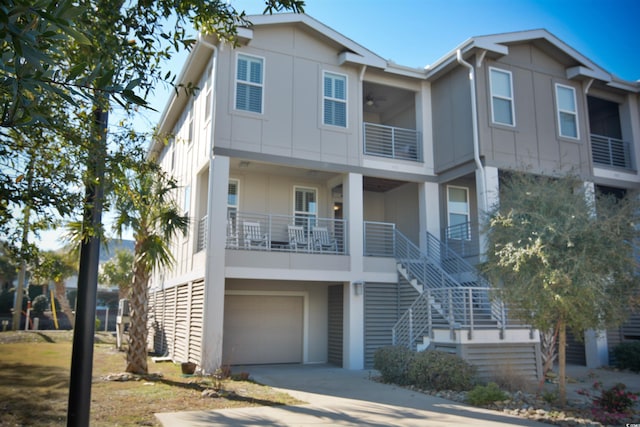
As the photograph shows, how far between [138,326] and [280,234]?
18.0 ft

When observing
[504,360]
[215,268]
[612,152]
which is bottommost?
[504,360]

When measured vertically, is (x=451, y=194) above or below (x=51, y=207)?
above

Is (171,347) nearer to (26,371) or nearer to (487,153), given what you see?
(26,371)

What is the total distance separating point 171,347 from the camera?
690 inches

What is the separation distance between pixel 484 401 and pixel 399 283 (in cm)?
660

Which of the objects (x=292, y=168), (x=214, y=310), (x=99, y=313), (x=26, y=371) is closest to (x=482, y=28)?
(x=292, y=168)

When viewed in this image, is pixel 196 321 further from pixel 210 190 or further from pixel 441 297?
pixel 441 297

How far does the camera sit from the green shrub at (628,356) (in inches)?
587

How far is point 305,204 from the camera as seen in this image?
696 inches

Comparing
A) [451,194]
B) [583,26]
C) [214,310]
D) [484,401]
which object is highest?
[583,26]

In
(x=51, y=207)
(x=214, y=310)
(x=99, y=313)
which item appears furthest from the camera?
(x=99, y=313)

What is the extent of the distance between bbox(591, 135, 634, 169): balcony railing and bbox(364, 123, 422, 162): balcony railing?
246 inches

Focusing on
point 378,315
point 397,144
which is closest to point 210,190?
point 378,315

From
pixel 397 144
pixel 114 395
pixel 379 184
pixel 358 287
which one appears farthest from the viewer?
pixel 397 144
